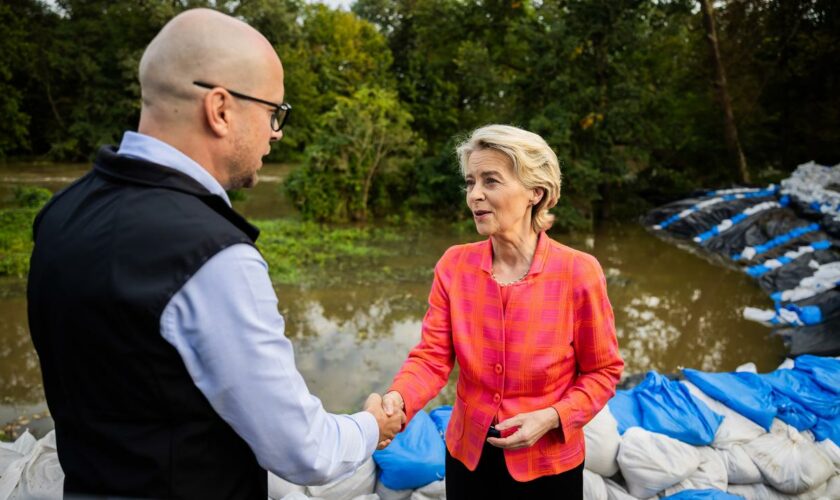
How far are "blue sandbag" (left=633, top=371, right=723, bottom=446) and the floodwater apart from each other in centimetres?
191

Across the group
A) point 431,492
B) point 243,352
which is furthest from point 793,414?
point 243,352

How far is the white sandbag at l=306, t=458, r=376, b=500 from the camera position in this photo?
106 inches

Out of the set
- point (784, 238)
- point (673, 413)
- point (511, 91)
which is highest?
point (511, 91)

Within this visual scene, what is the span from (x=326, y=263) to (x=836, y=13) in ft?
49.2

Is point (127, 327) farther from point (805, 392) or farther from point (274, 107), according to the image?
point (805, 392)

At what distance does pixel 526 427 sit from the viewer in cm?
164

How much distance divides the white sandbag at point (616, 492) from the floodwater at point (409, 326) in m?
2.03

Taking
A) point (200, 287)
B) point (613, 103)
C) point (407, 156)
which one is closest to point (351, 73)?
point (407, 156)

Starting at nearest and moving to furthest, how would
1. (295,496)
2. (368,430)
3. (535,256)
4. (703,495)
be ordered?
1. (368,430)
2. (535,256)
3. (295,496)
4. (703,495)

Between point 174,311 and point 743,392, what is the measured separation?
3303 millimetres

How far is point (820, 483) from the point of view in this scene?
2857 mm

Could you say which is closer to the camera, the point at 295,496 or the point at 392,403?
the point at 392,403

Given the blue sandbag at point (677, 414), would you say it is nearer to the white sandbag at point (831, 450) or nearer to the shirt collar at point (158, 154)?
the white sandbag at point (831, 450)

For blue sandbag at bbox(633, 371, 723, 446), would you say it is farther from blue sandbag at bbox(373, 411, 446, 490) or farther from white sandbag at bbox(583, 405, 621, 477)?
blue sandbag at bbox(373, 411, 446, 490)
